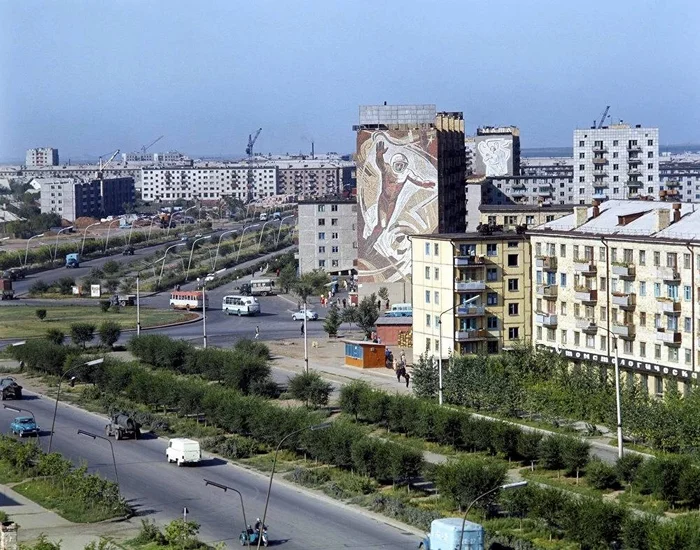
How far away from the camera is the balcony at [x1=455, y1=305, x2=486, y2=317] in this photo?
5612 cm

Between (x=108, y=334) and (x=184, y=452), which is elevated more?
(x=108, y=334)

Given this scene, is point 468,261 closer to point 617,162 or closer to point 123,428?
point 123,428

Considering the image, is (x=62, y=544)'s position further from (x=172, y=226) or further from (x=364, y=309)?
(x=172, y=226)

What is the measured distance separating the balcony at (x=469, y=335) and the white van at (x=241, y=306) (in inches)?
1158

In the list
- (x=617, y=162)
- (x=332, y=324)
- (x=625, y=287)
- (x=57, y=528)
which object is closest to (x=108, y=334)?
(x=332, y=324)

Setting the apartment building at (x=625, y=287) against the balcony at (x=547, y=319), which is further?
the balcony at (x=547, y=319)

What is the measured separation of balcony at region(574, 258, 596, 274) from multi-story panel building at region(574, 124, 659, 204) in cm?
5794

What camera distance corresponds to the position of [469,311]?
56250 mm

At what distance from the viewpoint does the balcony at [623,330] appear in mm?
50656

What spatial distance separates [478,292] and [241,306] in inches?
1171

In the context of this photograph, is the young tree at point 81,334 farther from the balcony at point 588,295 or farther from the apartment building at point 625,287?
the balcony at point 588,295

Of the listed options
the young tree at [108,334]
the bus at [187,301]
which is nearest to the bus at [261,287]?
the bus at [187,301]

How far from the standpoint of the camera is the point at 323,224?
10156cm

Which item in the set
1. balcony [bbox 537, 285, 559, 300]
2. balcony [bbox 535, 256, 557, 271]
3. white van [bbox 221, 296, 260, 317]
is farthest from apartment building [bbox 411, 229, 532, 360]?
white van [bbox 221, 296, 260, 317]
